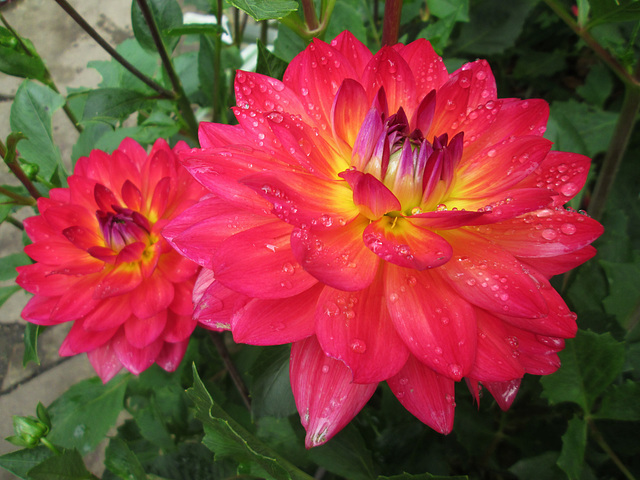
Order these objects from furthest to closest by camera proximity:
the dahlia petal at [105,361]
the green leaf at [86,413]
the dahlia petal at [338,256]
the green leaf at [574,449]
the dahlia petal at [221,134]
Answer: the green leaf at [86,413] < the dahlia petal at [105,361] < the green leaf at [574,449] < the dahlia petal at [221,134] < the dahlia petal at [338,256]

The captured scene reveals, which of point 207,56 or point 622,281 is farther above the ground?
point 207,56

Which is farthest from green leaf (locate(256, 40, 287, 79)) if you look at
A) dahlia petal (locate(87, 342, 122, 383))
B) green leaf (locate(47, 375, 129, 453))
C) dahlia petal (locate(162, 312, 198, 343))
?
green leaf (locate(47, 375, 129, 453))

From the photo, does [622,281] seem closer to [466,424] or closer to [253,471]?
[466,424]

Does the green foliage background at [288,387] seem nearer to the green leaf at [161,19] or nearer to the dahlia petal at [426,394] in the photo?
the green leaf at [161,19]

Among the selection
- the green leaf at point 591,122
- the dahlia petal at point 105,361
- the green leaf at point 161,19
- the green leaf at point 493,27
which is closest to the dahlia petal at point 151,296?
the dahlia petal at point 105,361

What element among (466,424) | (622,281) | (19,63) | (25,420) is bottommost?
(466,424)

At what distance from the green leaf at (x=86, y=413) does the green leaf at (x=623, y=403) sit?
31.9 inches

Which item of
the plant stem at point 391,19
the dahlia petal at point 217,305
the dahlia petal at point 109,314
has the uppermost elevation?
the plant stem at point 391,19

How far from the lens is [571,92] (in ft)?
4.89

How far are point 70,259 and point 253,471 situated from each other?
15.6 inches

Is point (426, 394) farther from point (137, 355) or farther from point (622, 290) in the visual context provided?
point (622, 290)

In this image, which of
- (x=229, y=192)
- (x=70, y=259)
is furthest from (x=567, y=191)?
(x=70, y=259)

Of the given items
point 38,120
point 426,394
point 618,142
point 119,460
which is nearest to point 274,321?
point 426,394

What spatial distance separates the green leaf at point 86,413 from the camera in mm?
854
